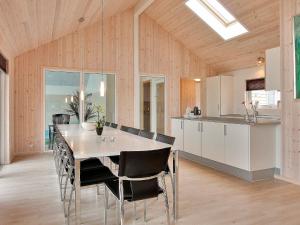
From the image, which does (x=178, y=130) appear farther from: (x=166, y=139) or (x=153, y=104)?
(x=166, y=139)

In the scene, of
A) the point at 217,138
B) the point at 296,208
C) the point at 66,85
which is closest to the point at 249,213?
the point at 296,208

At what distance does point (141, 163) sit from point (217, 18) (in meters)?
4.81

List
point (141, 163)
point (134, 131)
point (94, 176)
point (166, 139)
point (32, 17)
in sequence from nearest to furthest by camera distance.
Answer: point (141, 163)
point (94, 176)
point (166, 139)
point (32, 17)
point (134, 131)

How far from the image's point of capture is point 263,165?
3965mm

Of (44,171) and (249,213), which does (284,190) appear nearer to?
(249,213)

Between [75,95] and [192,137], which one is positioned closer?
[192,137]

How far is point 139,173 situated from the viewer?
6.81ft

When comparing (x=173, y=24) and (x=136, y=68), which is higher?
(x=173, y=24)

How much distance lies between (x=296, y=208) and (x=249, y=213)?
1.97 feet

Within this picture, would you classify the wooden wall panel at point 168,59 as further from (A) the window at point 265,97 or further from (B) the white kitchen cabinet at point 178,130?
(A) the window at point 265,97

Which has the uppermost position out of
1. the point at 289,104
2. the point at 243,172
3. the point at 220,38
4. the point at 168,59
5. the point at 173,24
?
the point at 173,24

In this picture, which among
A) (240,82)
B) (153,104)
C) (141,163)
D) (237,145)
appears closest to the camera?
(141,163)

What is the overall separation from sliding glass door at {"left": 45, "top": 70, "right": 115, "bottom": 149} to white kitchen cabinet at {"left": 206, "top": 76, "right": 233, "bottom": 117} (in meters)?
2.84

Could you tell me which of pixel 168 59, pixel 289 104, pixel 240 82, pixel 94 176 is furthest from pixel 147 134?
pixel 240 82
